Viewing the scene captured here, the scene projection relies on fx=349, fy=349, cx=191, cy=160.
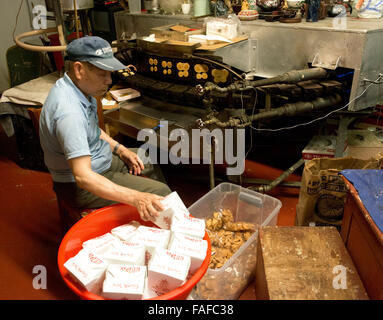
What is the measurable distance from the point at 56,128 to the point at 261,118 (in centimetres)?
137

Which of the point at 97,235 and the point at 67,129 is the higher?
the point at 67,129

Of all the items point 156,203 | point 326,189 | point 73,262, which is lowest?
point 326,189

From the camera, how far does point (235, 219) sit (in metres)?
2.44

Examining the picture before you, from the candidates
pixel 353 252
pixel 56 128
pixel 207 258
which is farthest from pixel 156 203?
pixel 353 252

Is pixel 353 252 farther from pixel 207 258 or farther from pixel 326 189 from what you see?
pixel 207 258

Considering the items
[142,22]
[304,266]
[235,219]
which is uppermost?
[142,22]

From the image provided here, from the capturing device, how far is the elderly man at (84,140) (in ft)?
5.23

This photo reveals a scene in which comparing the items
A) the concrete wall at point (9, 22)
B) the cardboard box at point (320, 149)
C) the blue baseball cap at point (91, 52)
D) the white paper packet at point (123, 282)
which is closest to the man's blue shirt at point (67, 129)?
the blue baseball cap at point (91, 52)

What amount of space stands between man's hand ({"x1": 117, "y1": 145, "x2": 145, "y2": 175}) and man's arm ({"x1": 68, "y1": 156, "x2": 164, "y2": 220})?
1.86 feet

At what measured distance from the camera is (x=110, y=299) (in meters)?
1.28

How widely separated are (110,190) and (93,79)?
570mm

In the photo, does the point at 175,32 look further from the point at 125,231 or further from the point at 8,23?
the point at 8,23

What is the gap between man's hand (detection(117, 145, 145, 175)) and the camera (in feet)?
7.17

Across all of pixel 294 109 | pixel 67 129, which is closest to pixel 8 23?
pixel 67 129
